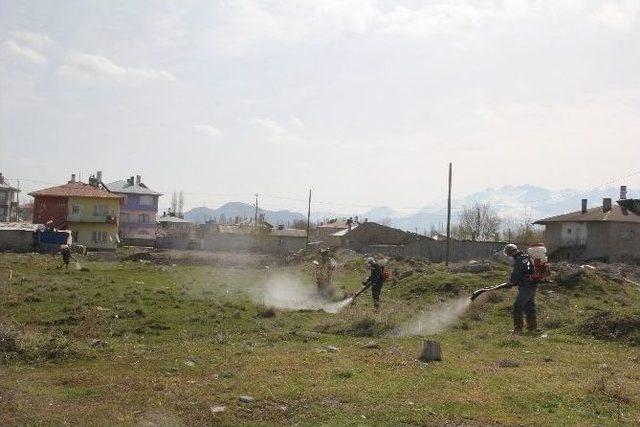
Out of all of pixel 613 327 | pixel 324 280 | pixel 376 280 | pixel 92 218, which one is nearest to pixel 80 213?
pixel 92 218

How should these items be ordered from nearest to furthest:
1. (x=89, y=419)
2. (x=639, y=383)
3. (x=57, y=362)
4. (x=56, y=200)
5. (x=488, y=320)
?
1. (x=89, y=419)
2. (x=639, y=383)
3. (x=57, y=362)
4. (x=488, y=320)
5. (x=56, y=200)

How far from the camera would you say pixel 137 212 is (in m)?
99.6

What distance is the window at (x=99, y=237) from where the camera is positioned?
3079 inches

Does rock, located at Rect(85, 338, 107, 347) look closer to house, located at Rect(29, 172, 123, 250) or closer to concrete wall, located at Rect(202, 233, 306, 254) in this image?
house, located at Rect(29, 172, 123, 250)

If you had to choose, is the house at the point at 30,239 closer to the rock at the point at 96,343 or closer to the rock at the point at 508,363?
the rock at the point at 96,343

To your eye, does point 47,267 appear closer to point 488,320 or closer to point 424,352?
point 488,320

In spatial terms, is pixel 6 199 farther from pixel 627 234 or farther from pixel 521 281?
pixel 521 281

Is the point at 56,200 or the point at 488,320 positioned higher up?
the point at 56,200

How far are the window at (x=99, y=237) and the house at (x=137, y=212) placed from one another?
58.2 ft

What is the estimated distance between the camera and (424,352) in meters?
13.1

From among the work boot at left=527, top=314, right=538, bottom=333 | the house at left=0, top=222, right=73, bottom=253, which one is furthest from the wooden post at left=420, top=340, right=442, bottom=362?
the house at left=0, top=222, right=73, bottom=253

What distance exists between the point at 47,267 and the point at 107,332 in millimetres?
24174

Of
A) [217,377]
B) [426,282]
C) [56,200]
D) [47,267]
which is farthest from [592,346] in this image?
[56,200]

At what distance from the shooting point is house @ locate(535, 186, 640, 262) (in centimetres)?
6450
